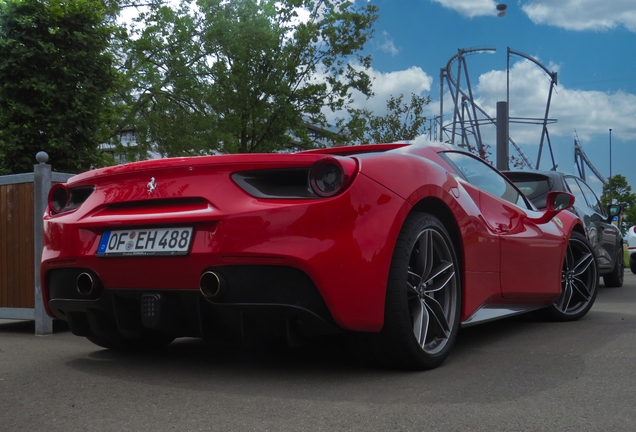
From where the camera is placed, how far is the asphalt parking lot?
8.84 ft

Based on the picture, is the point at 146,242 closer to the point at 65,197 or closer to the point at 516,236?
the point at 65,197

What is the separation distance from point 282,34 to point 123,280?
20121 millimetres

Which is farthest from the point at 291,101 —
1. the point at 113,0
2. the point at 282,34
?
the point at 113,0

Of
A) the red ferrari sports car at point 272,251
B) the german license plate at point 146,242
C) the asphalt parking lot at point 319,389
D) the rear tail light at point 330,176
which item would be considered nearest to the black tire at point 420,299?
the red ferrari sports car at point 272,251

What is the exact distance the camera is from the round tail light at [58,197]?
403 cm

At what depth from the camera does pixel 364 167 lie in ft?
11.1

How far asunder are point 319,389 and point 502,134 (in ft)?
51.2

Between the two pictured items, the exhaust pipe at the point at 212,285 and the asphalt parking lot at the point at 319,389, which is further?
the exhaust pipe at the point at 212,285

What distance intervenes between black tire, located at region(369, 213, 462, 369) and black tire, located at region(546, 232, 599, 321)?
2.15 meters

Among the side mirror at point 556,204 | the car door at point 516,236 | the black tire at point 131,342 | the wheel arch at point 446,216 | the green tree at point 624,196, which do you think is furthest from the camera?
the green tree at point 624,196

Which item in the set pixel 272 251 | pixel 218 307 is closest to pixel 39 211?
pixel 218 307

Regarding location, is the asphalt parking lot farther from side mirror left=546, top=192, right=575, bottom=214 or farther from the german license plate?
side mirror left=546, top=192, right=575, bottom=214

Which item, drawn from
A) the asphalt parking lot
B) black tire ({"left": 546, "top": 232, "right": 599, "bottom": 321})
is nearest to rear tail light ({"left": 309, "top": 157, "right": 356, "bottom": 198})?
the asphalt parking lot

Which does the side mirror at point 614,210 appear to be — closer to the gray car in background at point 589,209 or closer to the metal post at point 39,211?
the gray car in background at point 589,209
